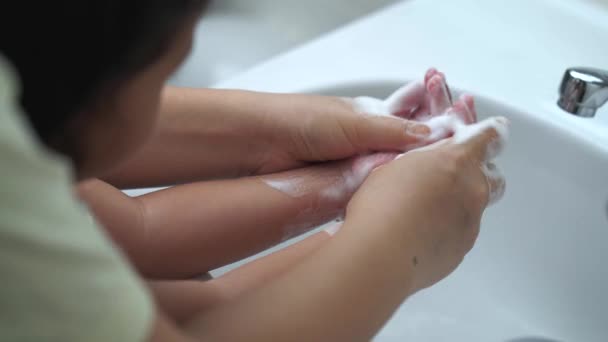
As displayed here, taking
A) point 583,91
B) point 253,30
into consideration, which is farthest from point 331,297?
point 253,30

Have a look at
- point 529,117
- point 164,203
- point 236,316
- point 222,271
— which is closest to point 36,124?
point 236,316

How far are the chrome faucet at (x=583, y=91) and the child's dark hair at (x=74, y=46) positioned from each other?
0.53 meters

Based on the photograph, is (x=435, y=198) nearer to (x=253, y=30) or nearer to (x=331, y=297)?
(x=331, y=297)

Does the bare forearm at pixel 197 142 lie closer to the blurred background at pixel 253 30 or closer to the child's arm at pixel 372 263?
the child's arm at pixel 372 263

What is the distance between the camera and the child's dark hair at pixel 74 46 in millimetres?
260

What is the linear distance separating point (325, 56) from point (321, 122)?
7.4 inches

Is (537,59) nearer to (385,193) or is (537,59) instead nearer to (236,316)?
(385,193)

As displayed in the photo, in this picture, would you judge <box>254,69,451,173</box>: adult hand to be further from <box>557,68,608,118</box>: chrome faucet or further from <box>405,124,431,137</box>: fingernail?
<box>557,68,608,118</box>: chrome faucet

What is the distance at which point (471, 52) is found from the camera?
2.76 feet

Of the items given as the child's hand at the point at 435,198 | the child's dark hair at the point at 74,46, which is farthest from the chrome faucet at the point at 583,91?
the child's dark hair at the point at 74,46

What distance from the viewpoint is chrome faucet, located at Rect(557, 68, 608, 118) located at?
692 millimetres

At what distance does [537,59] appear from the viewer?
828 mm

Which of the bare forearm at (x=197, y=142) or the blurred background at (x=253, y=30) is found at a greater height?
the bare forearm at (x=197, y=142)

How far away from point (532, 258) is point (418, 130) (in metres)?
0.27
